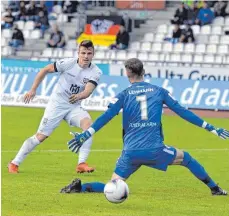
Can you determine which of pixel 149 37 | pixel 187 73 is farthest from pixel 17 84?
pixel 149 37

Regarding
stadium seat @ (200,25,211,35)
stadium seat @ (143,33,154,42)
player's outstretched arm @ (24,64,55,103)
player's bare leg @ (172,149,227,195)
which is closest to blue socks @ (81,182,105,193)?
player's bare leg @ (172,149,227,195)

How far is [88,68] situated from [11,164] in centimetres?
196

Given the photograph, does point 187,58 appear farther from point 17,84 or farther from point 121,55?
point 17,84

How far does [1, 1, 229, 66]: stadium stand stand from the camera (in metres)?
32.6

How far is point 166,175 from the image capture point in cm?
1448

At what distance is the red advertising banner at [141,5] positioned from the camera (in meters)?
38.2

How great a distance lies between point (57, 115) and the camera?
569 inches

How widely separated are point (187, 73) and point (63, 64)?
14.7 m

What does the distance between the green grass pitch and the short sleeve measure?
1678 millimetres

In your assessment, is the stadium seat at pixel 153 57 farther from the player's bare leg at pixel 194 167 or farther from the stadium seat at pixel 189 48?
the player's bare leg at pixel 194 167

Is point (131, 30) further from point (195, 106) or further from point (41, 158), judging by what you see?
point (41, 158)

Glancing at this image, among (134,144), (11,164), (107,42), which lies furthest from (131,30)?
(134,144)

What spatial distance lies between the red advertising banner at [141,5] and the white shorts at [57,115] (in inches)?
947

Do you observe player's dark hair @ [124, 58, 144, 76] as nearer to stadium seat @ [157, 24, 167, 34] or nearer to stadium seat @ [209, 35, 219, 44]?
stadium seat @ [209, 35, 219, 44]
